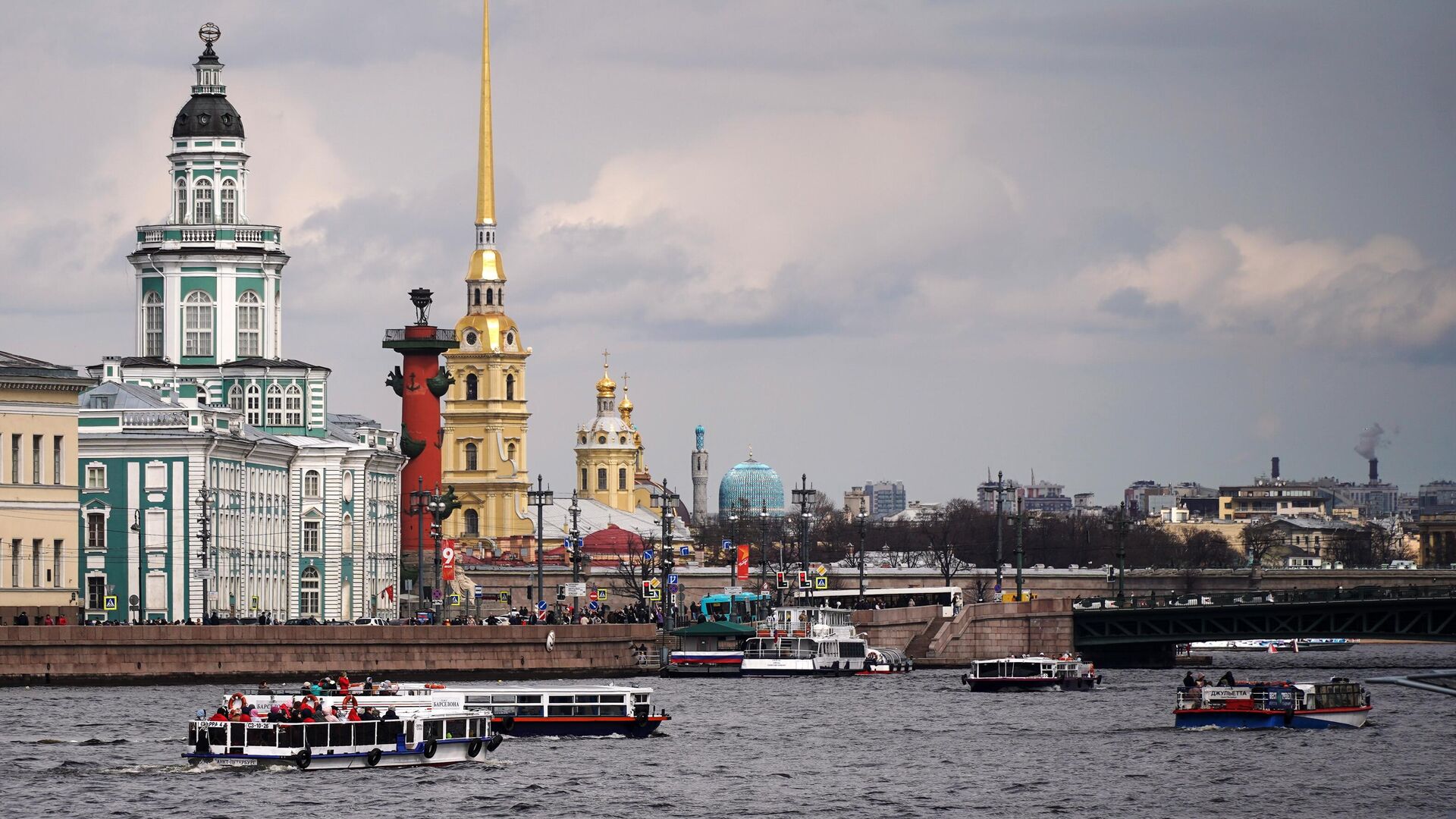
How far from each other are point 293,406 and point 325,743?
62.3 metres

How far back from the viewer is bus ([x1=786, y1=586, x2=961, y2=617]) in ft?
382

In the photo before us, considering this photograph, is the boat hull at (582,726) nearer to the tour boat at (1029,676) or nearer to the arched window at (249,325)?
the tour boat at (1029,676)

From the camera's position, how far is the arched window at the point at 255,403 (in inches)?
4685

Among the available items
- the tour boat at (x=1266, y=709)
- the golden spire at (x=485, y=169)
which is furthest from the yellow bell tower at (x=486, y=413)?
the tour boat at (x=1266, y=709)

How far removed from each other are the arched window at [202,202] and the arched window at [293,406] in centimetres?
701

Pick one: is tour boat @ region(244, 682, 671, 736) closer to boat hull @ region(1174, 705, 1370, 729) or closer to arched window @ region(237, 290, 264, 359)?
boat hull @ region(1174, 705, 1370, 729)

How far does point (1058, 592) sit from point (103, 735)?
340 feet

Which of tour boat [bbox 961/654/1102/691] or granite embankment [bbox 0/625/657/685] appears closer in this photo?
granite embankment [bbox 0/625/657/685]

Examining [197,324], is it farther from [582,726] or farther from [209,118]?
[582,726]

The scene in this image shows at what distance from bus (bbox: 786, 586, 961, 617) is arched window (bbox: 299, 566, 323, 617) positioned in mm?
17347

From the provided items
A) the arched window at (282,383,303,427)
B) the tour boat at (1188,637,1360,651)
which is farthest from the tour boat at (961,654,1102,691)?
the tour boat at (1188,637,1360,651)

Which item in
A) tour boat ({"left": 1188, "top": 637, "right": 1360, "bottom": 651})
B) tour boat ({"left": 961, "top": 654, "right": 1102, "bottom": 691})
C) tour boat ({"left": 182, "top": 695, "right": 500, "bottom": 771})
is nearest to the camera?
tour boat ({"left": 182, "top": 695, "right": 500, "bottom": 771})

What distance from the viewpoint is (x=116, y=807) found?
53625mm

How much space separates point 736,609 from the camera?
12162cm
